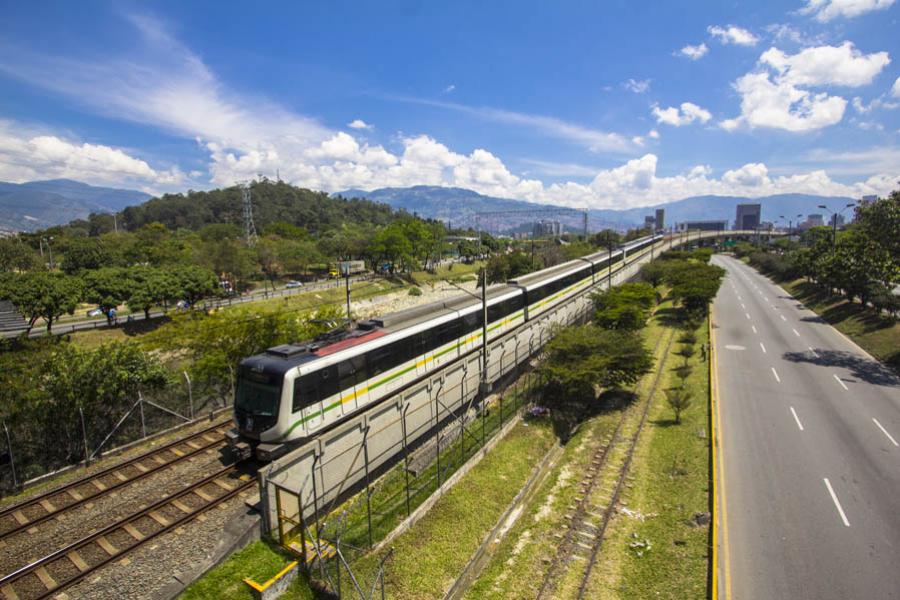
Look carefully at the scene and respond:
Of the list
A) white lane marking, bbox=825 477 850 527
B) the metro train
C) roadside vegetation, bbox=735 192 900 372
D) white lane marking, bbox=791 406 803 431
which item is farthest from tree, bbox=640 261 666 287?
white lane marking, bbox=825 477 850 527

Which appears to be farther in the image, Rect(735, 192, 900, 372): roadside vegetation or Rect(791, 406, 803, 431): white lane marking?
Rect(735, 192, 900, 372): roadside vegetation

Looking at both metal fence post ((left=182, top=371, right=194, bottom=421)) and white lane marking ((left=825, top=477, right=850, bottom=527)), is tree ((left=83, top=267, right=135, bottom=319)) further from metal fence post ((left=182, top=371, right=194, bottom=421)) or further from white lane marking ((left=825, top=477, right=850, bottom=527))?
white lane marking ((left=825, top=477, right=850, bottom=527))

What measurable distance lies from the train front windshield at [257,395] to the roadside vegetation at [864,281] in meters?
32.2

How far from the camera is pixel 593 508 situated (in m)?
14.1

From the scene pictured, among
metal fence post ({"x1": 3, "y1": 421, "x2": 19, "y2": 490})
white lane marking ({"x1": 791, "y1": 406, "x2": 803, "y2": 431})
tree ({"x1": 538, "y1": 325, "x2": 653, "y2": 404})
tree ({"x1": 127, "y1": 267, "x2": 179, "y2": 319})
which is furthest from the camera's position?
tree ({"x1": 127, "y1": 267, "x2": 179, "y2": 319})

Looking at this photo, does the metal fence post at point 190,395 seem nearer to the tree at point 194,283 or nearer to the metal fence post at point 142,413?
the metal fence post at point 142,413

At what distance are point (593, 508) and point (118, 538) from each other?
13341mm

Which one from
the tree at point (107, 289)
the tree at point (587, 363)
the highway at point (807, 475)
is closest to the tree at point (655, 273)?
the highway at point (807, 475)

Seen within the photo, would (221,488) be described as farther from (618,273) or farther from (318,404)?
(618,273)

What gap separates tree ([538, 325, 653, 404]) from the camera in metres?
20.9

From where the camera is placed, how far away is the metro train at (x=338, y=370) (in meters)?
13.5

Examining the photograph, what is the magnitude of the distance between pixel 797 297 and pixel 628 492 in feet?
163

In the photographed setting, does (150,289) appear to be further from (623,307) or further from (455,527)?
(623,307)

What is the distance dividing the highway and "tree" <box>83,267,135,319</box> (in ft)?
157
